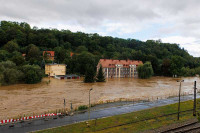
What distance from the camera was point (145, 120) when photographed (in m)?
19.8

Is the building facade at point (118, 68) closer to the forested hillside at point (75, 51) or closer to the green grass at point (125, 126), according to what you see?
the forested hillside at point (75, 51)

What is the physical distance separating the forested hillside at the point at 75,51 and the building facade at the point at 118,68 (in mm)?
7322

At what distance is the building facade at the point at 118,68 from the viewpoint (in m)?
77.5

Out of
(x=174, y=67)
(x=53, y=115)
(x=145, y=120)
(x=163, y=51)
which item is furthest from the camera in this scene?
(x=163, y=51)

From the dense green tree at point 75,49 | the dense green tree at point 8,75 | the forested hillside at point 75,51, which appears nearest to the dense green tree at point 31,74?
the dense green tree at point 8,75

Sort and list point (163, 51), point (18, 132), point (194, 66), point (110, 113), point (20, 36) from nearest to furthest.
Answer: point (18, 132) → point (110, 113) → point (20, 36) → point (194, 66) → point (163, 51)

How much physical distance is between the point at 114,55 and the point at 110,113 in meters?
89.2

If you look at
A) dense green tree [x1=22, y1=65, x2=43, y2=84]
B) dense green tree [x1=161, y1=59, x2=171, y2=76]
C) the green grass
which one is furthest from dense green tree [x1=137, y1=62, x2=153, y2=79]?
the green grass

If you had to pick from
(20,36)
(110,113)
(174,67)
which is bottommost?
(110,113)

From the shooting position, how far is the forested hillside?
7819cm

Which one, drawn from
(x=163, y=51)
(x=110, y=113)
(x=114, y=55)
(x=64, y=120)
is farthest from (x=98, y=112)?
(x=163, y=51)

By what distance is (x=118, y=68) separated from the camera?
7994 centimetres

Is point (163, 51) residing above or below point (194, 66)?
above

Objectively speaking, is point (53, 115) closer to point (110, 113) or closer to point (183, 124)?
point (110, 113)
